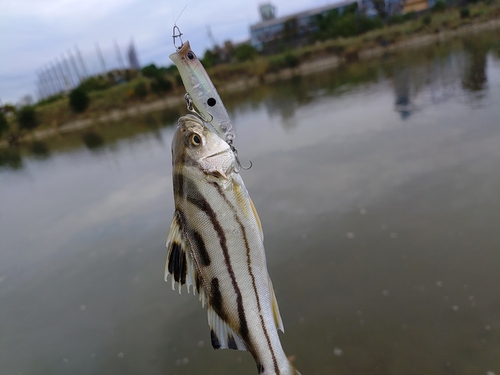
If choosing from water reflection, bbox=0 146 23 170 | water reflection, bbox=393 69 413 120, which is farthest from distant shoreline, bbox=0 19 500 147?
water reflection, bbox=393 69 413 120

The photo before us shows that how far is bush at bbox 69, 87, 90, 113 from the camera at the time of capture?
41.8 meters

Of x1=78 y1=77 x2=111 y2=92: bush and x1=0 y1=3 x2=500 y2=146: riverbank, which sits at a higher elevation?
x1=78 y1=77 x2=111 y2=92: bush

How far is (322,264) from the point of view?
473 centimetres

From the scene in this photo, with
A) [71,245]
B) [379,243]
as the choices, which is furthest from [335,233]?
[71,245]

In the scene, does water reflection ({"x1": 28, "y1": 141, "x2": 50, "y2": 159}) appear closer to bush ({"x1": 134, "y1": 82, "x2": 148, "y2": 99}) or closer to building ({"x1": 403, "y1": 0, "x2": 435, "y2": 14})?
bush ({"x1": 134, "y1": 82, "x2": 148, "y2": 99})

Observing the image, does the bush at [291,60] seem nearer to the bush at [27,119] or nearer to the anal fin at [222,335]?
the bush at [27,119]

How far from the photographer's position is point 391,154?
7738mm

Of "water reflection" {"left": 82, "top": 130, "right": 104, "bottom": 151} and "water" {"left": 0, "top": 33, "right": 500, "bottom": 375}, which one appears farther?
"water reflection" {"left": 82, "top": 130, "right": 104, "bottom": 151}

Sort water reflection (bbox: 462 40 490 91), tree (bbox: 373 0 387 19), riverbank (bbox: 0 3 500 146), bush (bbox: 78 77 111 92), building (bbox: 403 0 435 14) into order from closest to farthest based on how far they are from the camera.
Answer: water reflection (bbox: 462 40 490 91)
riverbank (bbox: 0 3 500 146)
bush (bbox: 78 77 111 92)
tree (bbox: 373 0 387 19)
building (bbox: 403 0 435 14)

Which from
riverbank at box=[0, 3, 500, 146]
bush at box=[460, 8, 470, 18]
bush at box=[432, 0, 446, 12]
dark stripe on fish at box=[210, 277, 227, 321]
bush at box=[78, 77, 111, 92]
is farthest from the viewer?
bush at box=[78, 77, 111, 92]

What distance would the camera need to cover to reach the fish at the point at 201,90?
1.41 metres

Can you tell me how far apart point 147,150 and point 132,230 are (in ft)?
30.2

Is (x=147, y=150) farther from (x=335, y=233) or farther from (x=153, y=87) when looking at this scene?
(x=153, y=87)

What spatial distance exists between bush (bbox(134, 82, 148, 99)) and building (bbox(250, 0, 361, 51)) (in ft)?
104
